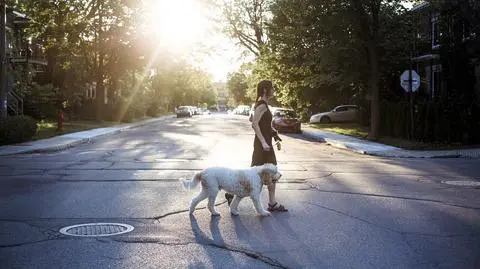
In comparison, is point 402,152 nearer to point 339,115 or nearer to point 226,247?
point 226,247

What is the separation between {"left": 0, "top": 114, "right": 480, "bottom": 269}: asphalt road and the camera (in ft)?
20.1

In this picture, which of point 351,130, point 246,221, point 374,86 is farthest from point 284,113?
point 246,221

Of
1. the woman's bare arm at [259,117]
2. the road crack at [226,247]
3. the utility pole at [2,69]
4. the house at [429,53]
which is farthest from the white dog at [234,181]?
the house at [429,53]

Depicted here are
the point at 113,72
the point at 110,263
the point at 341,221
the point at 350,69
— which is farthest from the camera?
the point at 113,72

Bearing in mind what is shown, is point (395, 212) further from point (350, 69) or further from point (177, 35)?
point (177, 35)

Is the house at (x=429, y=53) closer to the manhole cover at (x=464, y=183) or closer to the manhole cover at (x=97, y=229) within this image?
the manhole cover at (x=464, y=183)

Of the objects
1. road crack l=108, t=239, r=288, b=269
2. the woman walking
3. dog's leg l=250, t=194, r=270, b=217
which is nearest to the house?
the woman walking

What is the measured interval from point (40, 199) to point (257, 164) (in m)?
3.72

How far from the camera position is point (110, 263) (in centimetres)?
589

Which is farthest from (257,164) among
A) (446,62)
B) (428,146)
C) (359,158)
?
(446,62)

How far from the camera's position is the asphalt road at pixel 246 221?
6.13 meters

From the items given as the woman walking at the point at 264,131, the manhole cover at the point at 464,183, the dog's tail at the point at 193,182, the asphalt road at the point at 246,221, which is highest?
the woman walking at the point at 264,131

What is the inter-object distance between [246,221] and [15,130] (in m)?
17.3

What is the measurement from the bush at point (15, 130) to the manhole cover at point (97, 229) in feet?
54.4
